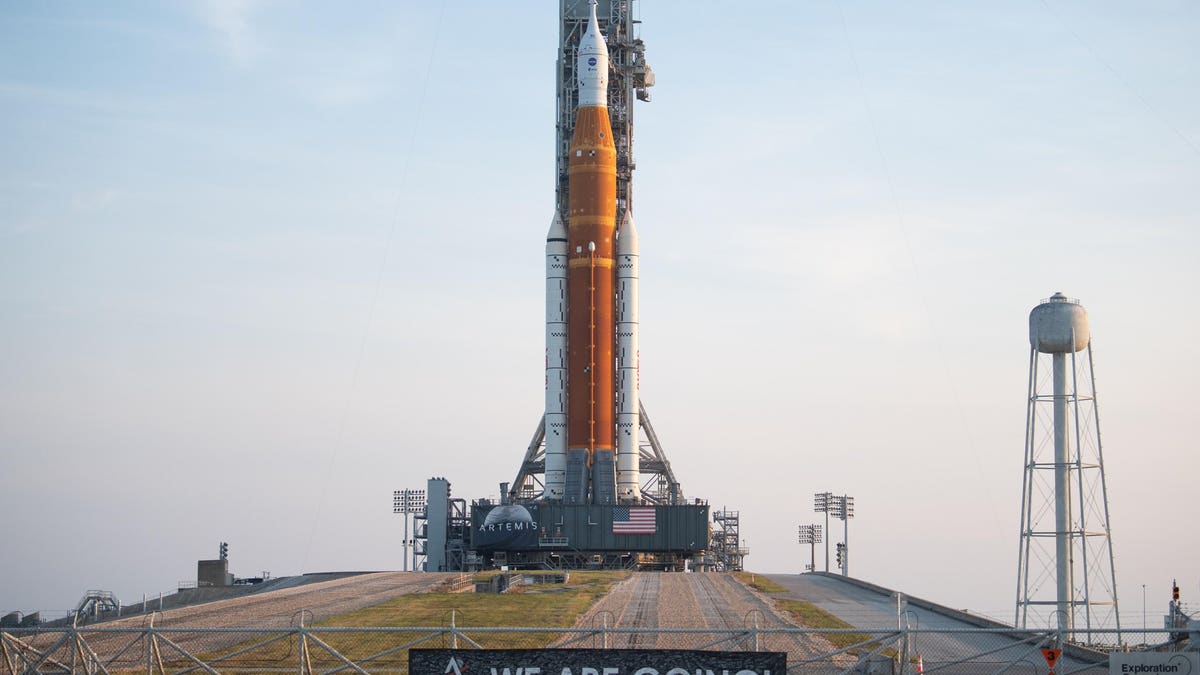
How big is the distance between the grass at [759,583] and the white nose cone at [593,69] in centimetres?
3389

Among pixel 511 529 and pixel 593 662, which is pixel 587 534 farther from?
pixel 593 662

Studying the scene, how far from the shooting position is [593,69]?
104000 mm

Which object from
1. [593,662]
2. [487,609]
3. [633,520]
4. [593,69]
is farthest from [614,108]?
[593,662]

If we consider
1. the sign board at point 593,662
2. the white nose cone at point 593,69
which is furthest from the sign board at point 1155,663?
the white nose cone at point 593,69

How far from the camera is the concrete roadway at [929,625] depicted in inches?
1629

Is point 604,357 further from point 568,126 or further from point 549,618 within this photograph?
point 549,618

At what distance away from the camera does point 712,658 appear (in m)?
32.4

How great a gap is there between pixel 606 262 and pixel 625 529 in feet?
58.2

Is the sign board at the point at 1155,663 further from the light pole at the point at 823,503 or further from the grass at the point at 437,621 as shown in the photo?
the light pole at the point at 823,503

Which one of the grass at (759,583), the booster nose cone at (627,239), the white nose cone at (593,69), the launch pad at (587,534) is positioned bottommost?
the grass at (759,583)

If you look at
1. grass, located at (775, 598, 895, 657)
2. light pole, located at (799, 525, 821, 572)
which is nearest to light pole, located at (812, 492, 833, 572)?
light pole, located at (799, 525, 821, 572)

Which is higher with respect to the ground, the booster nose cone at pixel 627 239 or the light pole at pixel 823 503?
the booster nose cone at pixel 627 239

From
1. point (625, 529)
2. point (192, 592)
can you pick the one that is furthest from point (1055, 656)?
point (625, 529)

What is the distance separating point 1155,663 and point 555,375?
70501 mm
